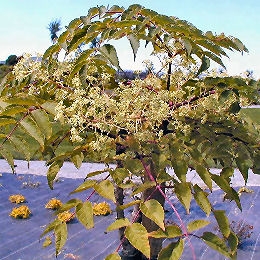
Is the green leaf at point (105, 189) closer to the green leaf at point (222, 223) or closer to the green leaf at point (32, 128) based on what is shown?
the green leaf at point (32, 128)

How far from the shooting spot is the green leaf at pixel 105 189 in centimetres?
158

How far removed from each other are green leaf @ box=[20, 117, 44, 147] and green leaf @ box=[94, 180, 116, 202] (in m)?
0.24

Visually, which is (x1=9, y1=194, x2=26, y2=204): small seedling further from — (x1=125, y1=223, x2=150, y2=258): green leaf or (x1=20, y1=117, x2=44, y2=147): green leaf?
(x1=125, y1=223, x2=150, y2=258): green leaf

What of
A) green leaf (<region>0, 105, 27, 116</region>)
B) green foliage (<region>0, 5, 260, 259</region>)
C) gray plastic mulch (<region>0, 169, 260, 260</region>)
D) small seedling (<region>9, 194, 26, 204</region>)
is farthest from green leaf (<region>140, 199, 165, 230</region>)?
small seedling (<region>9, 194, 26, 204</region>)

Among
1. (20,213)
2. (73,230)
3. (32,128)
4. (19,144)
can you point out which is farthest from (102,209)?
(32,128)

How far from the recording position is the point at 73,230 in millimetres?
5707

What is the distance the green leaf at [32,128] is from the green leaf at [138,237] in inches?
17.1

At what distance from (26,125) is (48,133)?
84 mm

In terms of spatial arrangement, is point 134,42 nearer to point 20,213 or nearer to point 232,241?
point 232,241

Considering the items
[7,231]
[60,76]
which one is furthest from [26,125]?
[7,231]

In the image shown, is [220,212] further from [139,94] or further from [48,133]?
[48,133]

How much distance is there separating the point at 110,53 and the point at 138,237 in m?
0.63

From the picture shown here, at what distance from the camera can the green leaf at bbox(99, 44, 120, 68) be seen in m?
1.63

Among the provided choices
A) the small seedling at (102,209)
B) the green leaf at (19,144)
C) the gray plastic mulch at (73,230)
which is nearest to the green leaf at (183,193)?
the green leaf at (19,144)
